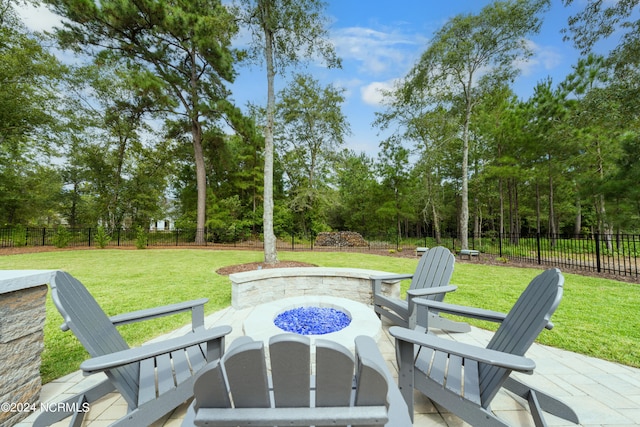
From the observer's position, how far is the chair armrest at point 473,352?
1.22 m

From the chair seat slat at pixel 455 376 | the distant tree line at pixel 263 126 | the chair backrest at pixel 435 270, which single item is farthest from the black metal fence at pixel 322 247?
the chair seat slat at pixel 455 376

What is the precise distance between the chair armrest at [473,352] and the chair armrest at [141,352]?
1174 millimetres

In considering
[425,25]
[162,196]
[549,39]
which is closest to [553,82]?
[549,39]

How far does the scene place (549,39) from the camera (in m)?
9.83

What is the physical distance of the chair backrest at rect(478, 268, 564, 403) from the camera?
55.7 inches

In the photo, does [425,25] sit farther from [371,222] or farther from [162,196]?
[162,196]

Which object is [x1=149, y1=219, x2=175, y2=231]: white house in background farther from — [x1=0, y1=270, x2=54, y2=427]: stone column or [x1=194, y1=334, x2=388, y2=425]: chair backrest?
[x1=194, y1=334, x2=388, y2=425]: chair backrest

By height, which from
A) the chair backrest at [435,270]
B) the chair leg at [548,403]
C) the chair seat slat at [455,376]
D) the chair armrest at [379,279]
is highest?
the chair backrest at [435,270]

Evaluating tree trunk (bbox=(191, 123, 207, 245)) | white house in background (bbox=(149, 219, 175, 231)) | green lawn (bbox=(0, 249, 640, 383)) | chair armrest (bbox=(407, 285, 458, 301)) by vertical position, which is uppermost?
tree trunk (bbox=(191, 123, 207, 245))

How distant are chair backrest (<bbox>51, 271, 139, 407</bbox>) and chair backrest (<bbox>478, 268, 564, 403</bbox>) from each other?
210 cm

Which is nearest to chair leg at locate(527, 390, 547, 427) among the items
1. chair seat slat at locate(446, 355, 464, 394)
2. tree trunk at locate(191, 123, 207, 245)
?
chair seat slat at locate(446, 355, 464, 394)

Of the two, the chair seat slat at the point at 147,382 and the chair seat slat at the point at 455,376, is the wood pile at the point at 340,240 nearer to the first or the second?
the chair seat slat at the point at 455,376

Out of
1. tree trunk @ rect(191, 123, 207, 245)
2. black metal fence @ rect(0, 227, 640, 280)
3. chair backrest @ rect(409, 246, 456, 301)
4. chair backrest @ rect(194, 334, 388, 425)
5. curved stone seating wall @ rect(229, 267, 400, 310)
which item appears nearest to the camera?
chair backrest @ rect(194, 334, 388, 425)

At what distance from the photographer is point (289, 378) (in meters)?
0.90
